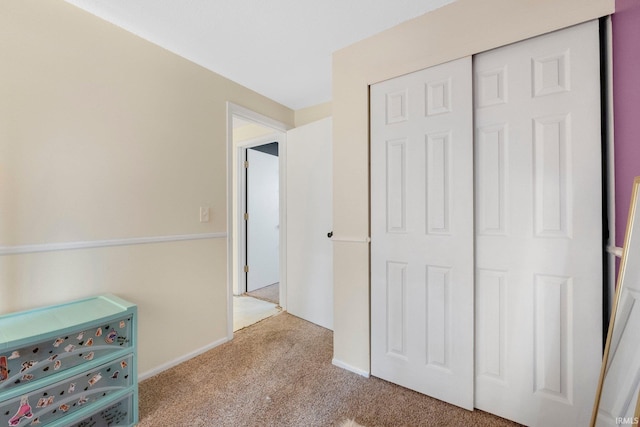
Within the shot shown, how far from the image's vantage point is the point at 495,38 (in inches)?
52.2

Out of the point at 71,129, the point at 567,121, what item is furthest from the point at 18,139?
the point at 567,121

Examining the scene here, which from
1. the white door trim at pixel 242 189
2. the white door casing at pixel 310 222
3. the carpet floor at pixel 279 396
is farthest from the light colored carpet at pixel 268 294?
the carpet floor at pixel 279 396

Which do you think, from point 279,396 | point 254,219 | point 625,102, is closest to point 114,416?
point 279,396

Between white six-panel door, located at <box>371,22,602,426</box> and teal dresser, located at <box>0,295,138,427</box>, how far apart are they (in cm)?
144

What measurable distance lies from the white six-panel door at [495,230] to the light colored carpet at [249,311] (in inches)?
57.4

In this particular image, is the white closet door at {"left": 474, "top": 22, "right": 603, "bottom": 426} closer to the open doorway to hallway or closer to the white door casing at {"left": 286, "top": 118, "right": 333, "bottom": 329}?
the white door casing at {"left": 286, "top": 118, "right": 333, "bottom": 329}

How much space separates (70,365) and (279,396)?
41.5 inches

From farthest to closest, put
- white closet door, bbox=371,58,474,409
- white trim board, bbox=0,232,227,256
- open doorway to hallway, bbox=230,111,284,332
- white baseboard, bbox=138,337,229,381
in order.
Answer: open doorway to hallway, bbox=230,111,284,332 < white baseboard, bbox=138,337,229,381 < white closet door, bbox=371,58,474,409 < white trim board, bbox=0,232,227,256

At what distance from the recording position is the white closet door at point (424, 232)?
1.42m

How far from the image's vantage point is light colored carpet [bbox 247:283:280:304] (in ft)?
10.9

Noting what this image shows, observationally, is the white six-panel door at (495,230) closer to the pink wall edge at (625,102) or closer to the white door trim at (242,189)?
the pink wall edge at (625,102)

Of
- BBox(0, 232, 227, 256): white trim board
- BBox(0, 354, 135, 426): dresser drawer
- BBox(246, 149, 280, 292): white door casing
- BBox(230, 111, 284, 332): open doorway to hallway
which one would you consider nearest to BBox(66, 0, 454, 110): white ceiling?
BBox(230, 111, 284, 332): open doorway to hallway

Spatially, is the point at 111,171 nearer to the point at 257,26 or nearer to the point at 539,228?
the point at 257,26

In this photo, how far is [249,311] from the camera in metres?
2.94
